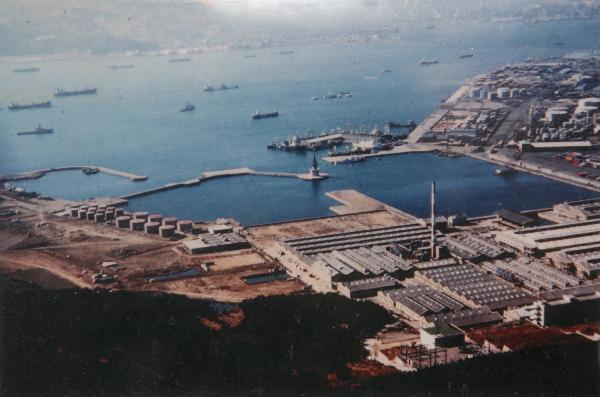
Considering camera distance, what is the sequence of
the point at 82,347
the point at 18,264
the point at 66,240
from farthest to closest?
the point at 66,240 < the point at 18,264 < the point at 82,347

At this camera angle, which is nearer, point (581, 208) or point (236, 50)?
point (581, 208)

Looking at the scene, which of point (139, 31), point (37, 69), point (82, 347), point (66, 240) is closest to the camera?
point (82, 347)

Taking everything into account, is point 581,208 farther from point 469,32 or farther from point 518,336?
point 469,32

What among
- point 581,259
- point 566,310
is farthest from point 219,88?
point 566,310

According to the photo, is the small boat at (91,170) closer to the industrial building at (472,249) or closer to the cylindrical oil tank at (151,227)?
the cylindrical oil tank at (151,227)

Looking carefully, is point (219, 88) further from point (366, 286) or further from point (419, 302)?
point (419, 302)

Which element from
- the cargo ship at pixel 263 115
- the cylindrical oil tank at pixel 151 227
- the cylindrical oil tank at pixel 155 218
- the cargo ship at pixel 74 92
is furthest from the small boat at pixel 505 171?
the cargo ship at pixel 74 92

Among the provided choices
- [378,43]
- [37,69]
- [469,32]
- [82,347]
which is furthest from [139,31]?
[82,347]

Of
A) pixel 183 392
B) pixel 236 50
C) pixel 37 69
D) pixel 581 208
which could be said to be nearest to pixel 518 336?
pixel 183 392
